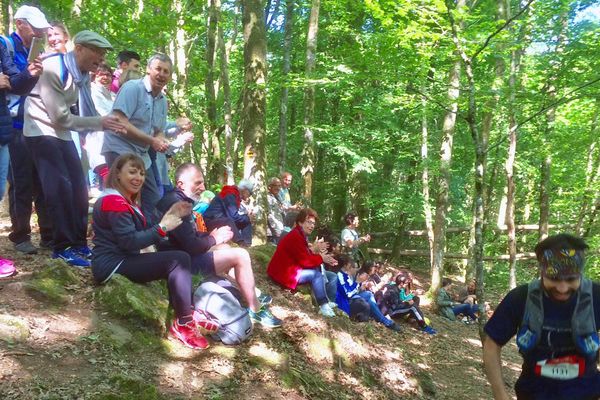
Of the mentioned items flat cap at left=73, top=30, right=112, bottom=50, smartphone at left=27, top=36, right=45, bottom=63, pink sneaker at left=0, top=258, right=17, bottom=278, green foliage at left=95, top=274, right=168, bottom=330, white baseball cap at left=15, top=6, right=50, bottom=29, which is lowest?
green foliage at left=95, top=274, right=168, bottom=330

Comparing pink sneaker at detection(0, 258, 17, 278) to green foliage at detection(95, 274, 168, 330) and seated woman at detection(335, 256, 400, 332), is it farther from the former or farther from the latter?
seated woman at detection(335, 256, 400, 332)

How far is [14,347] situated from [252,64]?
5732 mm

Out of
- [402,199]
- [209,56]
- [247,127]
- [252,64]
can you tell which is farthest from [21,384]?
[402,199]

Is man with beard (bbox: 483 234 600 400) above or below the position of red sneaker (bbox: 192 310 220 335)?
above

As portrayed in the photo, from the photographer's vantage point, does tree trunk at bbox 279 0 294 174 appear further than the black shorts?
Yes

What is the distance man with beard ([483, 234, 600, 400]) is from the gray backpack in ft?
7.70

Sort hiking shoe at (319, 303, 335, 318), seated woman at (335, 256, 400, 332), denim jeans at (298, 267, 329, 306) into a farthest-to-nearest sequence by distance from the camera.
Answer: seated woman at (335, 256, 400, 332) → denim jeans at (298, 267, 329, 306) → hiking shoe at (319, 303, 335, 318)

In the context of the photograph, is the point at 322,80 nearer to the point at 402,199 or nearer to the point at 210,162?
the point at 210,162

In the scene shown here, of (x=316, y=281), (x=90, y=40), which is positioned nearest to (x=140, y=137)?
(x=90, y=40)

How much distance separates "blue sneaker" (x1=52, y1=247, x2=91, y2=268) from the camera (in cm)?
413

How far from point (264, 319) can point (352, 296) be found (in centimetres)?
329

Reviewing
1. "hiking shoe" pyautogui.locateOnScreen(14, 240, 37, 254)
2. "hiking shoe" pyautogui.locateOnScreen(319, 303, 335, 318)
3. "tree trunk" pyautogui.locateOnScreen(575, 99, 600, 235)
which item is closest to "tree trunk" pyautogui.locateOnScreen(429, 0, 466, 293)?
"tree trunk" pyautogui.locateOnScreen(575, 99, 600, 235)

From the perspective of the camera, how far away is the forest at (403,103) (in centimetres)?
731

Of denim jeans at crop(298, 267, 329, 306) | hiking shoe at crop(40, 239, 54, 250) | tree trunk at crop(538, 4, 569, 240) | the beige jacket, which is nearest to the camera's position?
the beige jacket
